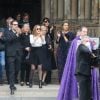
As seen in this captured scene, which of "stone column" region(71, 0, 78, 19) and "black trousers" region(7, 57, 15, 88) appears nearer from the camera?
"black trousers" region(7, 57, 15, 88)

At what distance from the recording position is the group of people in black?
579 inches

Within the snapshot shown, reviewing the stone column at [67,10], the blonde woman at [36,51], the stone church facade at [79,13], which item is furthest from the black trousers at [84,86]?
the stone column at [67,10]

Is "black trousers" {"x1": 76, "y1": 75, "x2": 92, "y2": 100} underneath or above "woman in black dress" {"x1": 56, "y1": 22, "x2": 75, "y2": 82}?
underneath

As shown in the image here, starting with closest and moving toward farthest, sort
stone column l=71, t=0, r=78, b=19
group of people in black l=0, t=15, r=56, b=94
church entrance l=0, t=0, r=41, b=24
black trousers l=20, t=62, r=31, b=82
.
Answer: group of people in black l=0, t=15, r=56, b=94 → black trousers l=20, t=62, r=31, b=82 → stone column l=71, t=0, r=78, b=19 → church entrance l=0, t=0, r=41, b=24

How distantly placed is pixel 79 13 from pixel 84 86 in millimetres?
6372

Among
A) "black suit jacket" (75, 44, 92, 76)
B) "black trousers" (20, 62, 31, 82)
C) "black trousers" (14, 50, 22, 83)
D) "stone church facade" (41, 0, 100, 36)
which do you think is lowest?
"black trousers" (20, 62, 31, 82)

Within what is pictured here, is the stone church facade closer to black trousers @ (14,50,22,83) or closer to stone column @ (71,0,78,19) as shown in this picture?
stone column @ (71,0,78,19)

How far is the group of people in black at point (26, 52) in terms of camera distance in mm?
14719

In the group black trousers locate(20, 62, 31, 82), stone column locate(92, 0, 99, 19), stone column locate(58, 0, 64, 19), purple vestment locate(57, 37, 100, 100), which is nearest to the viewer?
purple vestment locate(57, 37, 100, 100)

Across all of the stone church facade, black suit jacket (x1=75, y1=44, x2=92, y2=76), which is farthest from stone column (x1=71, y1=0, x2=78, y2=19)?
black suit jacket (x1=75, y1=44, x2=92, y2=76)

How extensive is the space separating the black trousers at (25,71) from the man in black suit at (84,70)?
368 cm

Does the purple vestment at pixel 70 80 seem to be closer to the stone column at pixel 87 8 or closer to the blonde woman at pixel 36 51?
the blonde woman at pixel 36 51

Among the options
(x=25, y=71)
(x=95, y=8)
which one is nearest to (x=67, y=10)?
(x=95, y=8)

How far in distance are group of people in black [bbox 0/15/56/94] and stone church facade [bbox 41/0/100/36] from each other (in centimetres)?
227
